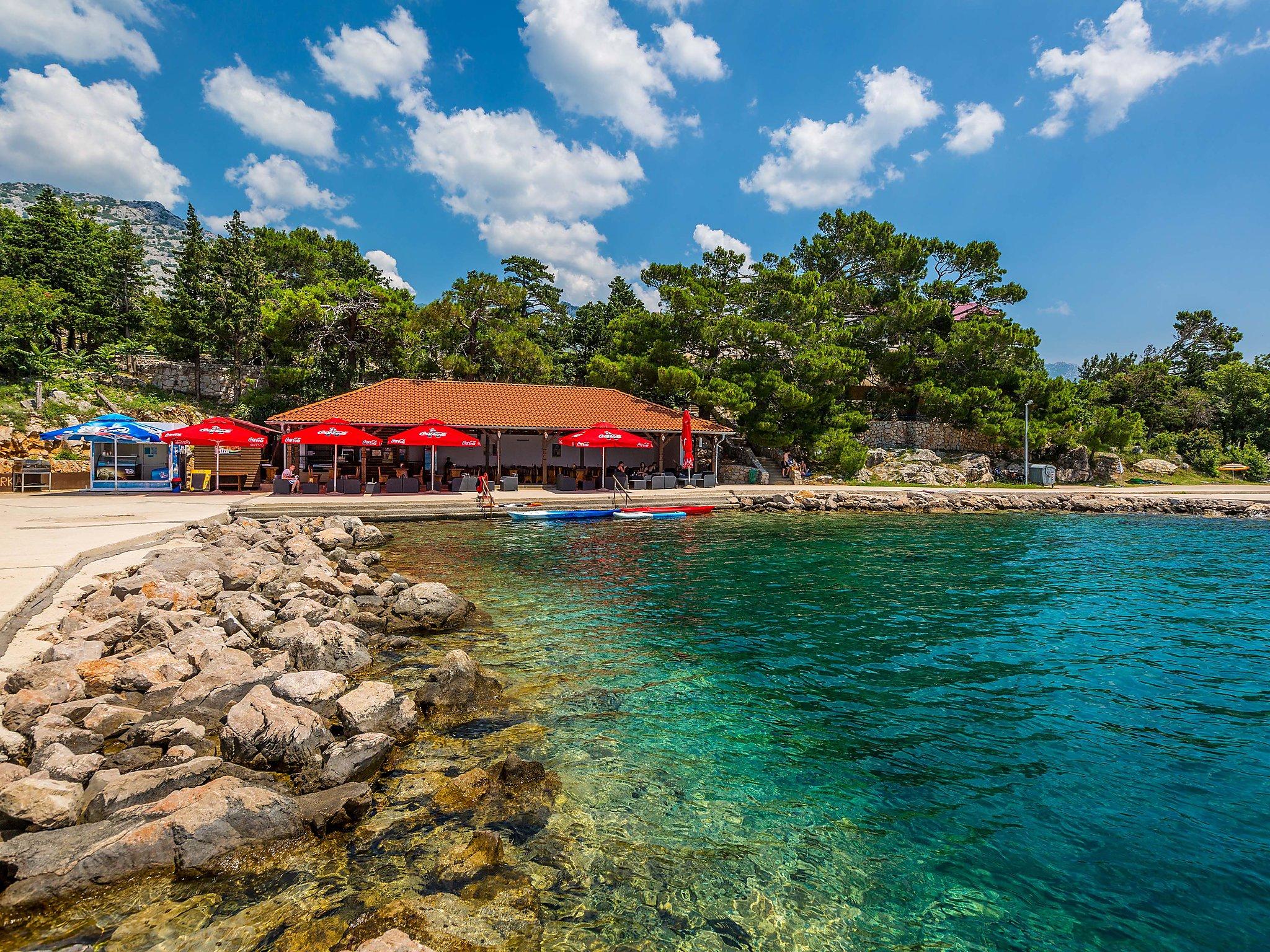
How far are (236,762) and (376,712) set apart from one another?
0.96 metres

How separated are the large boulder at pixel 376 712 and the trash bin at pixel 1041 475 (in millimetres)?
35261

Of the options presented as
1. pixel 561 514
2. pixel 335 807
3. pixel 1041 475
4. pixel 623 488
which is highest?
pixel 1041 475

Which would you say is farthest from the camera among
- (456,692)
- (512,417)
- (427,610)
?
(512,417)

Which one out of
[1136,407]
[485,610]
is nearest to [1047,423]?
[1136,407]

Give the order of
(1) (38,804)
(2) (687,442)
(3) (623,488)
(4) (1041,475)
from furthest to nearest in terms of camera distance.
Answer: (4) (1041,475)
(3) (623,488)
(2) (687,442)
(1) (38,804)

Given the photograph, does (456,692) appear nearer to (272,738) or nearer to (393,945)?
(272,738)

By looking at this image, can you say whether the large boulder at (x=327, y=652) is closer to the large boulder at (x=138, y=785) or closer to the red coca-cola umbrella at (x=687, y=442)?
the large boulder at (x=138, y=785)

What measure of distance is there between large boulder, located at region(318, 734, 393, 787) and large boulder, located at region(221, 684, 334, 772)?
0.43ft

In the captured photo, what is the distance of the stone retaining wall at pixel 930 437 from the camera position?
3456 centimetres

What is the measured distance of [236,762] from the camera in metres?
4.26

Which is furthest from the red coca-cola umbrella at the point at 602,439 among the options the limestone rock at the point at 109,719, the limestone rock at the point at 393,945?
the limestone rock at the point at 393,945

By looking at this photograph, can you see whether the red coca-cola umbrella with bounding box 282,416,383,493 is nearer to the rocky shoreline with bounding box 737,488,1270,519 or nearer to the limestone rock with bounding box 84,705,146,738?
the rocky shoreline with bounding box 737,488,1270,519

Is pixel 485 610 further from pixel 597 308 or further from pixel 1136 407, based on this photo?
pixel 1136 407

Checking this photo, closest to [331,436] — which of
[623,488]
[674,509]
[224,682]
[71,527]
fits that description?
[71,527]
